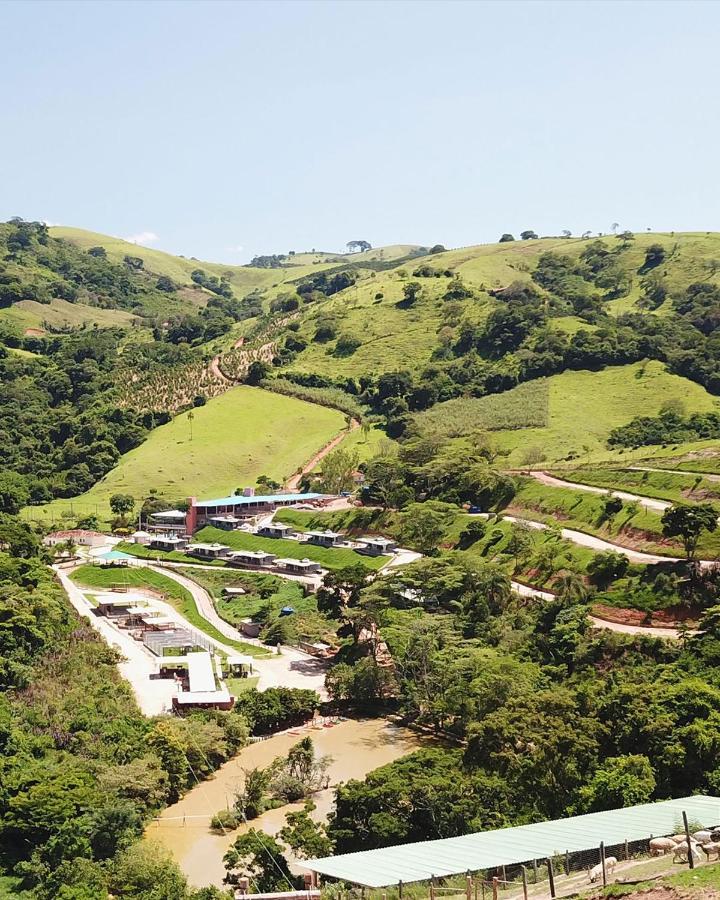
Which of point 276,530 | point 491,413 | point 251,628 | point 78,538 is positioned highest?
point 491,413

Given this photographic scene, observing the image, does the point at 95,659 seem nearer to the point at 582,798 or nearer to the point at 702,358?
the point at 582,798

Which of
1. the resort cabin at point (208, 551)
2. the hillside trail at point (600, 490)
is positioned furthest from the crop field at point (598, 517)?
the resort cabin at point (208, 551)

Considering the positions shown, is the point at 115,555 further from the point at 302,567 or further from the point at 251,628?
the point at 251,628

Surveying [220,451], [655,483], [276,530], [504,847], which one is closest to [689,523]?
[655,483]

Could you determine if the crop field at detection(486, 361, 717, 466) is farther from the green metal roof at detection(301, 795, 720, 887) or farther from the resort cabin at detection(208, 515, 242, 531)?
the green metal roof at detection(301, 795, 720, 887)

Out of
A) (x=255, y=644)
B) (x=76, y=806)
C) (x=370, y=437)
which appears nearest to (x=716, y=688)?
(x=76, y=806)

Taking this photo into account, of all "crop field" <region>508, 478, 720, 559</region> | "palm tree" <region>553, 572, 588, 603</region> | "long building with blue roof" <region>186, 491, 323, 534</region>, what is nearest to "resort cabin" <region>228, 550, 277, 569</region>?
"long building with blue roof" <region>186, 491, 323, 534</region>
